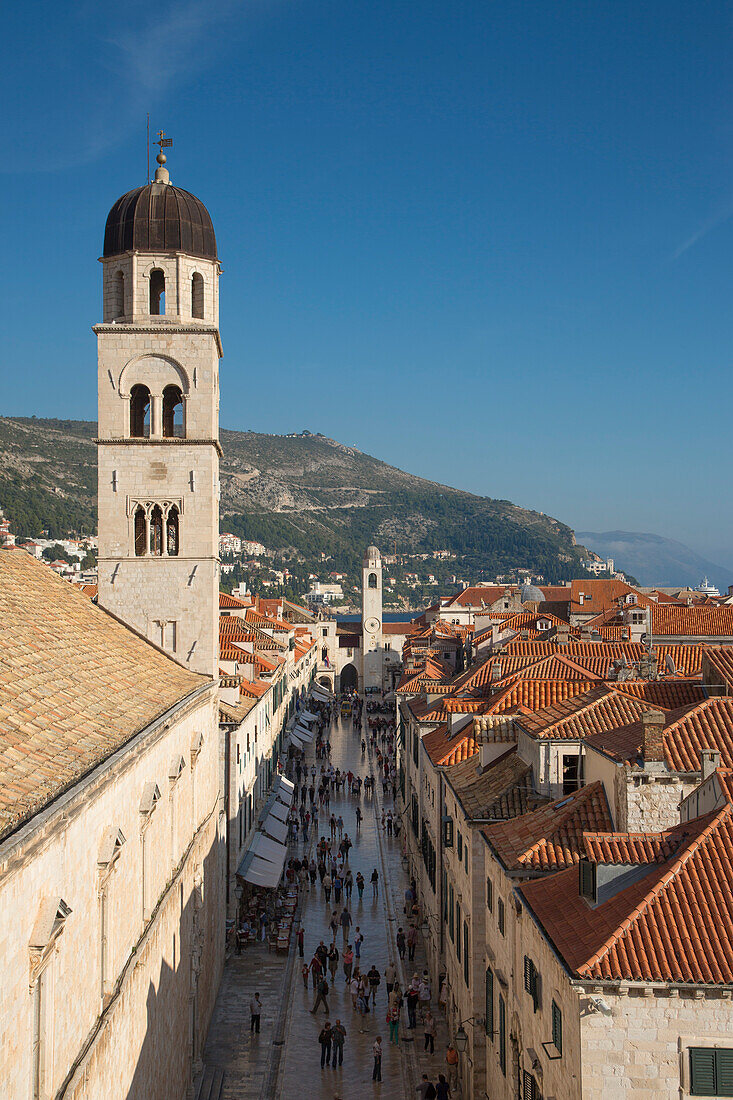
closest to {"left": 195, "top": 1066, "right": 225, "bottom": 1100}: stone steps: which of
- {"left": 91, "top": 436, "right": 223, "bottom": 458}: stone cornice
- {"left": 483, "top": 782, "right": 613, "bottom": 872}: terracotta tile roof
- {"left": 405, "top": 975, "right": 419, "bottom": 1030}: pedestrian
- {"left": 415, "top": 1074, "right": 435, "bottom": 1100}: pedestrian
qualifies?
{"left": 415, "top": 1074, "right": 435, "bottom": 1100}: pedestrian

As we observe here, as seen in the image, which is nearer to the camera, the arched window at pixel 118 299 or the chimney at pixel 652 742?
the chimney at pixel 652 742

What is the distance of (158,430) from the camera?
27469 millimetres

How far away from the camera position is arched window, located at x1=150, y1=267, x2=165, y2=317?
1091 inches

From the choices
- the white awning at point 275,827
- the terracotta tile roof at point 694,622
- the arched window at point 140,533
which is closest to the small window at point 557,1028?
the arched window at point 140,533

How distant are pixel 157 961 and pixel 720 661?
1433cm

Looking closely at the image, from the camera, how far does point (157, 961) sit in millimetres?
18844

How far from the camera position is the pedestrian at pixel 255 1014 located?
26156 mm

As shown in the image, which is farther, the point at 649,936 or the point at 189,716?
the point at 189,716

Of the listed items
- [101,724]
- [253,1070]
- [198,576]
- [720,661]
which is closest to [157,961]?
[101,724]

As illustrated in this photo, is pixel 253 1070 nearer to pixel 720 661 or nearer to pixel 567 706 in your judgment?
pixel 567 706

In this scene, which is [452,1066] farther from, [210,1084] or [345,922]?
[345,922]

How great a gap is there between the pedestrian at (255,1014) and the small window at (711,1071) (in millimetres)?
15443

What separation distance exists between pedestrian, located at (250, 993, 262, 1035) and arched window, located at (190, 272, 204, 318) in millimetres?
16909

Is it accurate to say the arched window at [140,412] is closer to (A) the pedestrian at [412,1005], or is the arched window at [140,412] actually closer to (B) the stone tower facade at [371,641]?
(A) the pedestrian at [412,1005]
